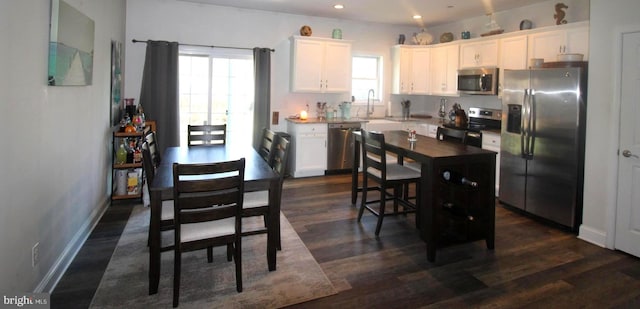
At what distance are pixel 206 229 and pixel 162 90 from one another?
352cm

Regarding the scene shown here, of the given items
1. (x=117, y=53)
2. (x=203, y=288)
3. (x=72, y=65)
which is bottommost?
(x=203, y=288)

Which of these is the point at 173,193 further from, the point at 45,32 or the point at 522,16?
the point at 522,16

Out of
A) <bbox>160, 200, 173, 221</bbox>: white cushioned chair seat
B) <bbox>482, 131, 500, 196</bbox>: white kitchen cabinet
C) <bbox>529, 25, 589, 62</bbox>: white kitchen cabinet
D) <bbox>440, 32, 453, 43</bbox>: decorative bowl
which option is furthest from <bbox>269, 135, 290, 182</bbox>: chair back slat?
<bbox>440, 32, 453, 43</bbox>: decorative bowl

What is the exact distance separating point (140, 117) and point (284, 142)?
237 cm

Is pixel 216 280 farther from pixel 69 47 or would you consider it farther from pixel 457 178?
pixel 457 178

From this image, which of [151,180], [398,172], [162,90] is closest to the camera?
[151,180]

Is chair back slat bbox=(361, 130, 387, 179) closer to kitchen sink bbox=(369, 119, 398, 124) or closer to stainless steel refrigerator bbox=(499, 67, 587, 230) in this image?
stainless steel refrigerator bbox=(499, 67, 587, 230)

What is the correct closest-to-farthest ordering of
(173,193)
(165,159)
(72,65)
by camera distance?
1. (173,193)
2. (72,65)
3. (165,159)

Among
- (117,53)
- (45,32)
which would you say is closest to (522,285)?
(45,32)

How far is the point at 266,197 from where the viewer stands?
3074mm

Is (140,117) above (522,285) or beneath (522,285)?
above

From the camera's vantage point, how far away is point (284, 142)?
325 cm

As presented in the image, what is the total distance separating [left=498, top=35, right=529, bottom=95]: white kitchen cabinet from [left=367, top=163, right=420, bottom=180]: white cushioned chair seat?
2007 mm

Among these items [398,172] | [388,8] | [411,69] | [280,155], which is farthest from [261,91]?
[398,172]
